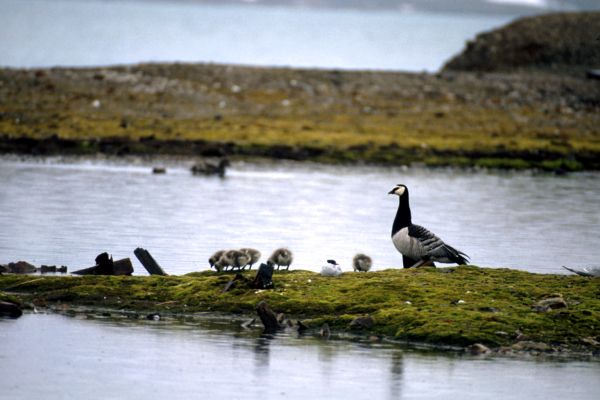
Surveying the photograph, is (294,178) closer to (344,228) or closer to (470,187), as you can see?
(470,187)

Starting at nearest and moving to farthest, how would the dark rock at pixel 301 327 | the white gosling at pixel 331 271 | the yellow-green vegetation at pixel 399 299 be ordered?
the yellow-green vegetation at pixel 399 299
the dark rock at pixel 301 327
the white gosling at pixel 331 271

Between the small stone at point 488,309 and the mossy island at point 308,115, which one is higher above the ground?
the mossy island at point 308,115

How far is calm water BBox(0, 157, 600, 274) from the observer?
28.0 metres

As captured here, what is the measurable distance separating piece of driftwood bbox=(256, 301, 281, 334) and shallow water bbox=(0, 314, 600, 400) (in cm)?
39

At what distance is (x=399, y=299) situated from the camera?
20812 millimetres

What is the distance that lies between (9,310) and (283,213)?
54.3 ft

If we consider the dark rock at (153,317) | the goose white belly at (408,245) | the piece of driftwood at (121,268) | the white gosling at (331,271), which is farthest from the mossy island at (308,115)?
the dark rock at (153,317)

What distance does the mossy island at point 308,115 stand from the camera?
5100cm

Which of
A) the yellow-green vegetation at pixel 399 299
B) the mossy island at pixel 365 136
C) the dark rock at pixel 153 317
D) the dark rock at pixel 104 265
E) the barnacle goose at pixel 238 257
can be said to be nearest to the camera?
the yellow-green vegetation at pixel 399 299

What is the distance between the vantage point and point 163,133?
170 ft

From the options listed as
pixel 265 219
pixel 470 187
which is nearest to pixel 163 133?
pixel 470 187

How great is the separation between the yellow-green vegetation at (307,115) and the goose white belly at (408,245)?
27130mm

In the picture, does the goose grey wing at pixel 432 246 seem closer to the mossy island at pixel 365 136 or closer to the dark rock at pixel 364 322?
the mossy island at pixel 365 136

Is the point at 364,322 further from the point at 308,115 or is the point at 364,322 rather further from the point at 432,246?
the point at 308,115
